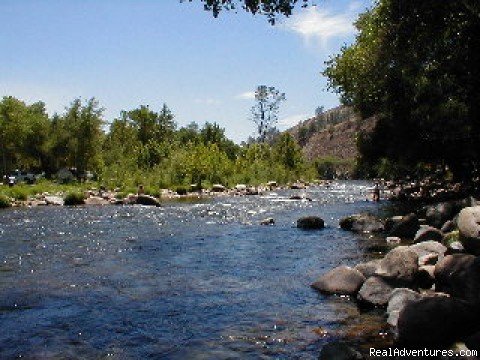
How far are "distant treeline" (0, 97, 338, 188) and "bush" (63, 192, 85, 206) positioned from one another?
16010 millimetres

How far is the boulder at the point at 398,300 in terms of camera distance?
33.6ft

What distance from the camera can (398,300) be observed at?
35.4 feet

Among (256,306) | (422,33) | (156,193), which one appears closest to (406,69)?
(422,33)

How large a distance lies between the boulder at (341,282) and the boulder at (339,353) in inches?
188

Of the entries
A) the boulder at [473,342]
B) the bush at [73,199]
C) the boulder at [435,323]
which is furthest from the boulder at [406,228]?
the bush at [73,199]

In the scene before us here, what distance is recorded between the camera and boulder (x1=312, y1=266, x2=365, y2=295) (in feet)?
42.1

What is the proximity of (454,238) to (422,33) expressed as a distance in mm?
7442

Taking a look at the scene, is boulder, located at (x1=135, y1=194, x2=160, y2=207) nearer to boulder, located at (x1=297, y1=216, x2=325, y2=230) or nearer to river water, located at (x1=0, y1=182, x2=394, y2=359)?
river water, located at (x1=0, y1=182, x2=394, y2=359)

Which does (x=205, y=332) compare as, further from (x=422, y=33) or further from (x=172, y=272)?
(x=422, y=33)

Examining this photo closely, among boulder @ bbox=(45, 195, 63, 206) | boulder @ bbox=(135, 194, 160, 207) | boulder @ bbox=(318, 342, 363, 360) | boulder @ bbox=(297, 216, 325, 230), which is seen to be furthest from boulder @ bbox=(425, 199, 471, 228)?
boulder @ bbox=(45, 195, 63, 206)

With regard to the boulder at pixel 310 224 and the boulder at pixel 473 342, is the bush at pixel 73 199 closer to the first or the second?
the boulder at pixel 310 224

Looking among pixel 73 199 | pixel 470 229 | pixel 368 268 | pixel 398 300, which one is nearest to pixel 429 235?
pixel 368 268

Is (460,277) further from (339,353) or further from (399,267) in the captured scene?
(339,353)

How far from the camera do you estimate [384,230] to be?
2484cm
